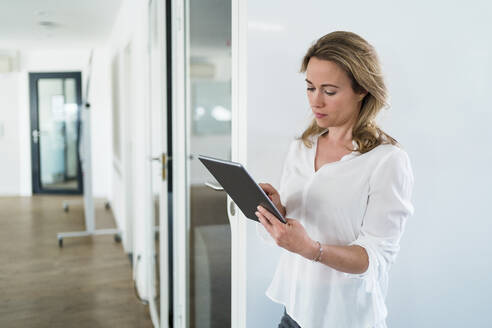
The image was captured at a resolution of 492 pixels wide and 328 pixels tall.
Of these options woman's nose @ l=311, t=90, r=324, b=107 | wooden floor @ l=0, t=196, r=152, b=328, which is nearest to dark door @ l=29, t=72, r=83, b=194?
wooden floor @ l=0, t=196, r=152, b=328

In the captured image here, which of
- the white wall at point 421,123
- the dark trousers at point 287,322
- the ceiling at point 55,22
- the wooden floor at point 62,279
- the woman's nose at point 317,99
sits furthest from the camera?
the ceiling at point 55,22

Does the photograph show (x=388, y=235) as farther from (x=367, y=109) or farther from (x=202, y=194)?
(x=202, y=194)

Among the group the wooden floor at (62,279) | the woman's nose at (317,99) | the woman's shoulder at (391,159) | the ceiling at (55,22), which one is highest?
the ceiling at (55,22)

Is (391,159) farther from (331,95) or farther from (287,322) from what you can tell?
(287,322)

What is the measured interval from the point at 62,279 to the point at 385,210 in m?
3.41

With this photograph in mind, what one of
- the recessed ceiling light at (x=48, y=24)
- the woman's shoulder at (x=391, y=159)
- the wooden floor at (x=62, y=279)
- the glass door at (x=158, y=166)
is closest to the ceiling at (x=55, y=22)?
the recessed ceiling light at (x=48, y=24)

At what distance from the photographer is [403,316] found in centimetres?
139

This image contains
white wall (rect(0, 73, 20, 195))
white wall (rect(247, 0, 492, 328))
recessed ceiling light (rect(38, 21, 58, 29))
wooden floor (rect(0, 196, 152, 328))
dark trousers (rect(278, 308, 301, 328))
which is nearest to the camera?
dark trousers (rect(278, 308, 301, 328))

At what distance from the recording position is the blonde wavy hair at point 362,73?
0.91 meters

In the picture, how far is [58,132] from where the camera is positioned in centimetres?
775

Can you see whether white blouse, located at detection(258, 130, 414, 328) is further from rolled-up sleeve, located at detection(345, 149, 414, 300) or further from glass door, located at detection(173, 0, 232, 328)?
glass door, located at detection(173, 0, 232, 328)

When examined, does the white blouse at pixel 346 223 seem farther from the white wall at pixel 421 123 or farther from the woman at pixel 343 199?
the white wall at pixel 421 123

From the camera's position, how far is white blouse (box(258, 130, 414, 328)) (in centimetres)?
91

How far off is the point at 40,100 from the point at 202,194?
6771 millimetres
